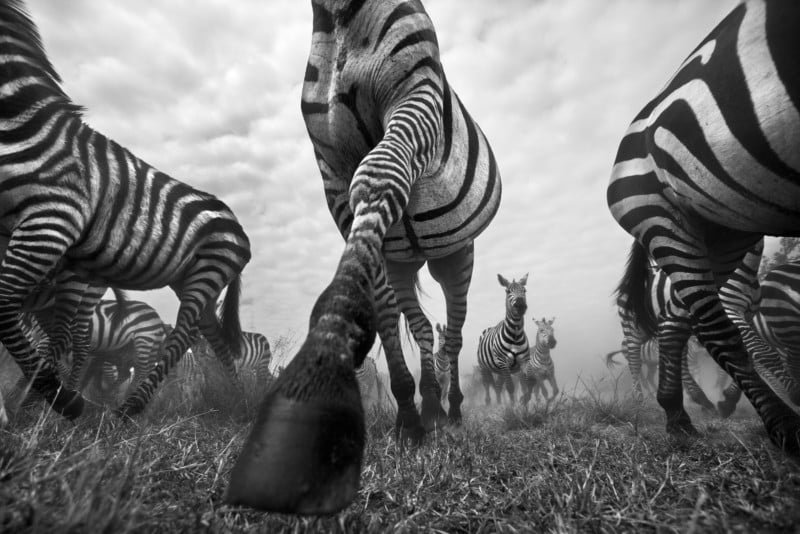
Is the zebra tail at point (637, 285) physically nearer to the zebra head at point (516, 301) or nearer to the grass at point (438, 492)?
the grass at point (438, 492)

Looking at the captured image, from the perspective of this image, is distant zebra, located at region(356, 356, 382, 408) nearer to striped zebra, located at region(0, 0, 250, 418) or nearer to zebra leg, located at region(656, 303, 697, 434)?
striped zebra, located at region(0, 0, 250, 418)

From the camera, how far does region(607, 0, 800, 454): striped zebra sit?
1.94 m

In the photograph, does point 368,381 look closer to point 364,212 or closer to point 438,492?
point 438,492

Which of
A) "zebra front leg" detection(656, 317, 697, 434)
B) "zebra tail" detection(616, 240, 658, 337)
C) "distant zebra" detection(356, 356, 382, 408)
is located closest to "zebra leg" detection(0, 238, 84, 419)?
"distant zebra" detection(356, 356, 382, 408)

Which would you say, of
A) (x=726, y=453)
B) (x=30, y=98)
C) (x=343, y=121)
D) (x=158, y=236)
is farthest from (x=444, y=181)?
(x=30, y=98)

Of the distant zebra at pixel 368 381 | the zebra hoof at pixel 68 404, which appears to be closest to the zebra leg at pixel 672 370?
the distant zebra at pixel 368 381

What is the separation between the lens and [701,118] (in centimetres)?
231

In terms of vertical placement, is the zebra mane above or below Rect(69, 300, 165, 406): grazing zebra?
above

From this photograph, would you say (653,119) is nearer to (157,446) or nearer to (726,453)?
(726,453)

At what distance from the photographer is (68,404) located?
3.24 meters

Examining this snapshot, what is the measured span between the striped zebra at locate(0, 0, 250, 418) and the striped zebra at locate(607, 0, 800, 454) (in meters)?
4.90

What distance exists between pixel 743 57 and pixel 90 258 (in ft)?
19.8

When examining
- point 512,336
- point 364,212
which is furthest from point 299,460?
point 512,336

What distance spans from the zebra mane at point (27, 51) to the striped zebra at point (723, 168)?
611cm
